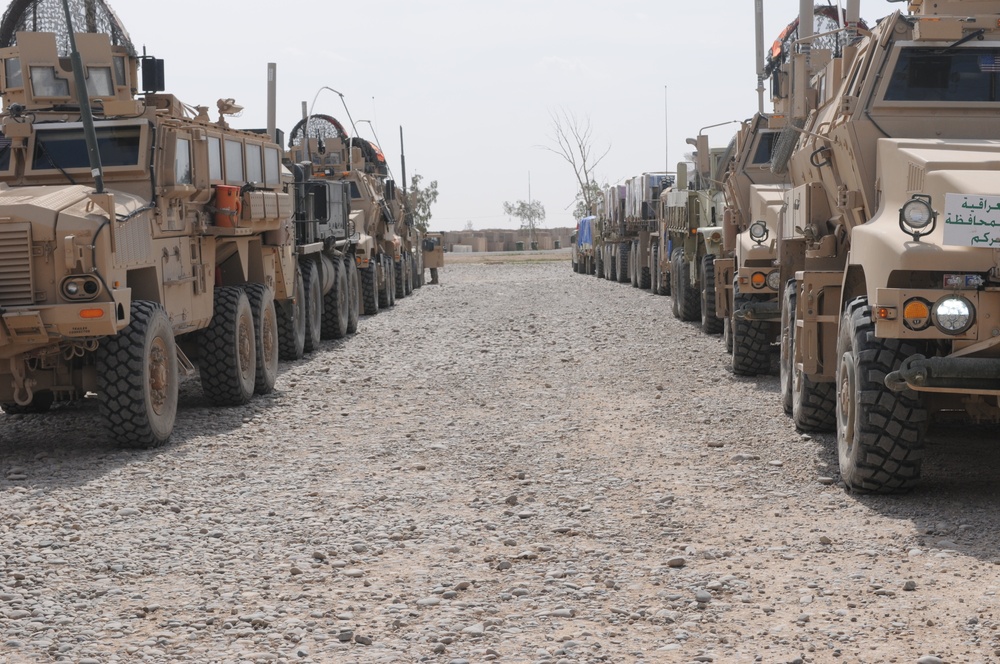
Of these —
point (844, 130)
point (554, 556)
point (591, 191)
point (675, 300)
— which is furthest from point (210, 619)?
point (591, 191)

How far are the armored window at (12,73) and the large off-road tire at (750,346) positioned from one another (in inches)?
225

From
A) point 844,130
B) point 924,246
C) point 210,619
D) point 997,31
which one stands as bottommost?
point 210,619

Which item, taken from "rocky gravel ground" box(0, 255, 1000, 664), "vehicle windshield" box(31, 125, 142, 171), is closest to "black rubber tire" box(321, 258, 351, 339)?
"rocky gravel ground" box(0, 255, 1000, 664)

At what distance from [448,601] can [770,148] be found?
30.9 feet

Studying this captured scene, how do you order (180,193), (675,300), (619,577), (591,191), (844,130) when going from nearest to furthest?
1. (619,577)
2. (844,130)
3. (180,193)
4. (675,300)
5. (591,191)

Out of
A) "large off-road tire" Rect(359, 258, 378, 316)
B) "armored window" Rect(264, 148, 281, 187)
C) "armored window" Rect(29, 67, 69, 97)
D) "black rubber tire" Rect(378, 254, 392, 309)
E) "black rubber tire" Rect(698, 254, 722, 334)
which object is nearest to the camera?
"armored window" Rect(29, 67, 69, 97)

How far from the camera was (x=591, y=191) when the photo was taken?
6066 cm

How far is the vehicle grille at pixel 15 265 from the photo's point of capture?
7637mm

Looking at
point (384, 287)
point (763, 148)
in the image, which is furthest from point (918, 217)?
point (384, 287)

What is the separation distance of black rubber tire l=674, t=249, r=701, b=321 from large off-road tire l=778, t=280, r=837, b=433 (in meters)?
7.41

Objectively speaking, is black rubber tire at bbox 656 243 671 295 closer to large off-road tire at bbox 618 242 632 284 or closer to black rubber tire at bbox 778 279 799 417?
large off-road tire at bbox 618 242 632 284

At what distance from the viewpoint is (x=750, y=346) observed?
35.7 feet

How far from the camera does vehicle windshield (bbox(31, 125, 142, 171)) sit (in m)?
9.05

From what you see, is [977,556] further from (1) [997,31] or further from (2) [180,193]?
(2) [180,193]
